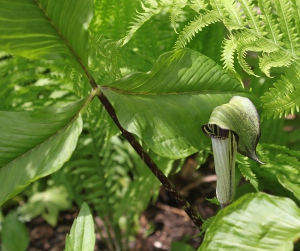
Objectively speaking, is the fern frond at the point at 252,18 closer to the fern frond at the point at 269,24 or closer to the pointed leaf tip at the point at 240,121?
the fern frond at the point at 269,24

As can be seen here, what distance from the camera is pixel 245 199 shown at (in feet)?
1.67

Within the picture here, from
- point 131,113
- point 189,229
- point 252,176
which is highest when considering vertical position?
point 131,113

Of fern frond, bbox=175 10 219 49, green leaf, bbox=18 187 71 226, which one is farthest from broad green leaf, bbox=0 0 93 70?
green leaf, bbox=18 187 71 226

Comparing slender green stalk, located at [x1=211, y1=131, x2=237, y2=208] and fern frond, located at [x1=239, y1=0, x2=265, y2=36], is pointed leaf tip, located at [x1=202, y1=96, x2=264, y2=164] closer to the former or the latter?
slender green stalk, located at [x1=211, y1=131, x2=237, y2=208]

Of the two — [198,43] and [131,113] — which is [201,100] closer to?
[131,113]

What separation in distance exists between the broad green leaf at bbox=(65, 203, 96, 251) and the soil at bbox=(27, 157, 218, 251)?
96cm

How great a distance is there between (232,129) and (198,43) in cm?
50

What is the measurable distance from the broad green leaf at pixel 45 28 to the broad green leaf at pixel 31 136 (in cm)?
8

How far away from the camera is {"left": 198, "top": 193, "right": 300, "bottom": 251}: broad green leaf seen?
491 millimetres

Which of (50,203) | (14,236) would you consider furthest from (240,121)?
(50,203)

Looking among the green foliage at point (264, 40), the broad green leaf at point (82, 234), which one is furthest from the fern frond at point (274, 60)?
the broad green leaf at point (82, 234)

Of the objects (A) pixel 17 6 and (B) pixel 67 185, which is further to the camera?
(B) pixel 67 185

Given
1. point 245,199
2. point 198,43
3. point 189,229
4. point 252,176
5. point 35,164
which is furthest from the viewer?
point 189,229

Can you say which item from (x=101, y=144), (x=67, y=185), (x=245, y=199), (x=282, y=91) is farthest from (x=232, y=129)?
(x=67, y=185)
